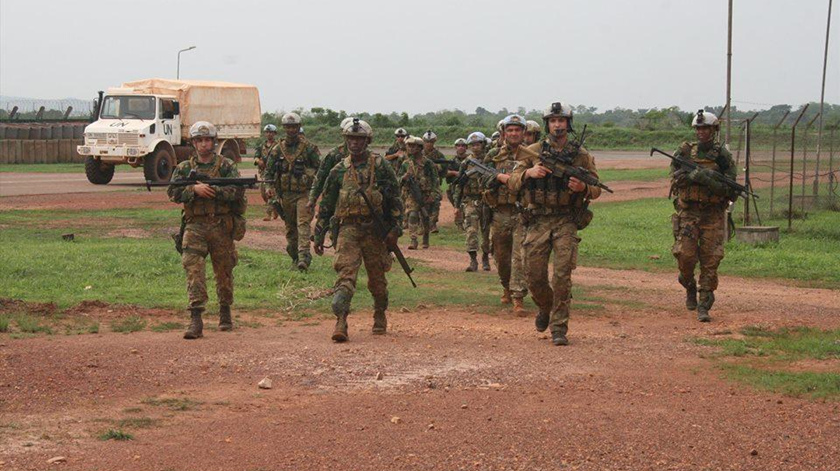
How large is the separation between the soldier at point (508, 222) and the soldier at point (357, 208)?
5.29 feet

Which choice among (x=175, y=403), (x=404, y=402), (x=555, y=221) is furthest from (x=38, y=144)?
(x=404, y=402)

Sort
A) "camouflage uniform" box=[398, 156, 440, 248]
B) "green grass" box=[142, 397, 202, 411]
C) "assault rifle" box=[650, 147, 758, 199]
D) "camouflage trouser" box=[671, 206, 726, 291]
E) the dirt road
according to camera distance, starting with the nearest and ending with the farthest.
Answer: the dirt road < "green grass" box=[142, 397, 202, 411] < "assault rifle" box=[650, 147, 758, 199] < "camouflage trouser" box=[671, 206, 726, 291] < "camouflage uniform" box=[398, 156, 440, 248]

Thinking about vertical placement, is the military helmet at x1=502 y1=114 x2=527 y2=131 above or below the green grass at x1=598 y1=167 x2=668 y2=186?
above

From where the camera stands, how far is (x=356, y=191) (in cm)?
1045

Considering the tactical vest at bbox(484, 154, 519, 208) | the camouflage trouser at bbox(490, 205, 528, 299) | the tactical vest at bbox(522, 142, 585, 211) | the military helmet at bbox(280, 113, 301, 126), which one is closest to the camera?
the tactical vest at bbox(522, 142, 585, 211)

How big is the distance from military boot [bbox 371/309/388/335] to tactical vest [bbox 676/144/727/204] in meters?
3.32

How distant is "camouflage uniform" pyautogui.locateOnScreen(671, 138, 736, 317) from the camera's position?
38.8ft

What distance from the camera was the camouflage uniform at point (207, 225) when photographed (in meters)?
10.6

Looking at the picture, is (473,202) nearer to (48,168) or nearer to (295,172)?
(295,172)

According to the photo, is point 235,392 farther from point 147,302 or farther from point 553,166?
point 147,302

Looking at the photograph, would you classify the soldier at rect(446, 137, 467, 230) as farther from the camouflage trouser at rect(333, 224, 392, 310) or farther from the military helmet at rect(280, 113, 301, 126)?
the camouflage trouser at rect(333, 224, 392, 310)

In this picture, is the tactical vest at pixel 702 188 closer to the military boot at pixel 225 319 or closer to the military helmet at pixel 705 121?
the military helmet at pixel 705 121

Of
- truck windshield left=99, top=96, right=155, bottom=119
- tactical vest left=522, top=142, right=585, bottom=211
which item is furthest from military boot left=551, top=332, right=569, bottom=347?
truck windshield left=99, top=96, right=155, bottom=119

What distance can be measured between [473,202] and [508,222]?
3380 millimetres
